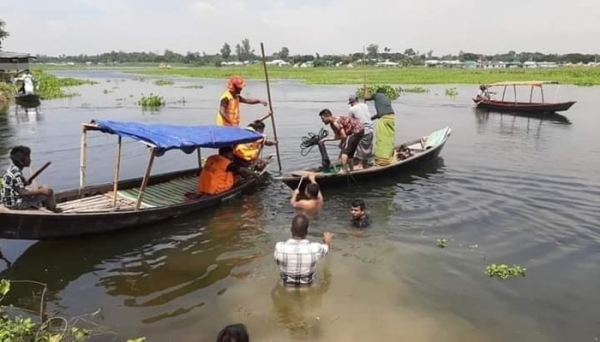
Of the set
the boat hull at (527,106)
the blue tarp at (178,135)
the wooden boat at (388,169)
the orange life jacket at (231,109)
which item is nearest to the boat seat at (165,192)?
the blue tarp at (178,135)

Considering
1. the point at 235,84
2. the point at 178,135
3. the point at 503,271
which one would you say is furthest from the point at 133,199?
the point at 503,271

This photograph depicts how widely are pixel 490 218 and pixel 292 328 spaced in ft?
17.8

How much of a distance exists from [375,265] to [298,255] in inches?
72.5

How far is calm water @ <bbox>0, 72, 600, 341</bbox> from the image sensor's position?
5.82 m

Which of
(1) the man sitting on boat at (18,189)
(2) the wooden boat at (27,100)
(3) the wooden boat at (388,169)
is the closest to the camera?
(1) the man sitting on boat at (18,189)

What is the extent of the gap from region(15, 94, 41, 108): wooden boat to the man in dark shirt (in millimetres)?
24003

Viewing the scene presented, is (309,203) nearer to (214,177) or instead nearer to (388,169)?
(214,177)

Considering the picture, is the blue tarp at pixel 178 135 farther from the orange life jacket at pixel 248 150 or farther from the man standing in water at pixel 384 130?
the man standing in water at pixel 384 130

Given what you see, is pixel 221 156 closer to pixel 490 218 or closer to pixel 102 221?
pixel 102 221

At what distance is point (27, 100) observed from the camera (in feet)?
88.1

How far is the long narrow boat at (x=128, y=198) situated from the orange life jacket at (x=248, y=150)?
71 cm

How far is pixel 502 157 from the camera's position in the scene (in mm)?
15133

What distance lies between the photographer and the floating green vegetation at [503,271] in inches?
277

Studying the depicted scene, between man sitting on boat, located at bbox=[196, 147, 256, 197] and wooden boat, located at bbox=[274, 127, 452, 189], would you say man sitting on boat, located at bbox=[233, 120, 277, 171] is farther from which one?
man sitting on boat, located at bbox=[196, 147, 256, 197]
